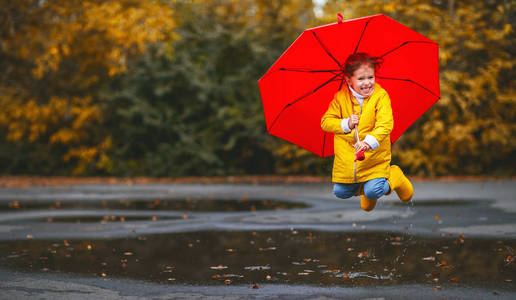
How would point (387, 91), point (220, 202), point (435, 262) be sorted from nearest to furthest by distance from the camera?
point (387, 91), point (435, 262), point (220, 202)

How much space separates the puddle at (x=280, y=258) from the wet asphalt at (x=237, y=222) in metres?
0.09

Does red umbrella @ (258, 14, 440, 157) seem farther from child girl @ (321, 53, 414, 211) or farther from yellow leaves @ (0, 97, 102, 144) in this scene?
yellow leaves @ (0, 97, 102, 144)

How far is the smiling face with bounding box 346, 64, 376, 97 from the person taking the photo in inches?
211

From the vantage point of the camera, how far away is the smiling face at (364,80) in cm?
536

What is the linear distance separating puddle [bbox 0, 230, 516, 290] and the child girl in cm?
96

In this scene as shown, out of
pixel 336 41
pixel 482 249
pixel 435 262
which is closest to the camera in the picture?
pixel 336 41

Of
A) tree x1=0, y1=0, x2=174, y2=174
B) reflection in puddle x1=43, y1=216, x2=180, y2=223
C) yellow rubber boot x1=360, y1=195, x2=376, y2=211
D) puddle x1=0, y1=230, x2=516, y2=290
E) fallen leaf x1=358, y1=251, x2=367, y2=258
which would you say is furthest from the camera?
tree x1=0, y1=0, x2=174, y2=174

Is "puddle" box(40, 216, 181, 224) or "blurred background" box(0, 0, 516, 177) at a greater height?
"blurred background" box(0, 0, 516, 177)

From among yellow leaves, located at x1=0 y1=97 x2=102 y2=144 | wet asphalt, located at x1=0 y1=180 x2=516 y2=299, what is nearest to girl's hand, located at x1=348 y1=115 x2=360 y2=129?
wet asphalt, located at x1=0 y1=180 x2=516 y2=299

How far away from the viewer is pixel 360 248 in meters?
7.71

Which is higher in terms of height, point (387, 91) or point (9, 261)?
point (387, 91)

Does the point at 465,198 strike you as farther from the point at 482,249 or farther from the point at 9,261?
the point at 9,261

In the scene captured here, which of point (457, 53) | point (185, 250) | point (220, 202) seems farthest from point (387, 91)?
point (457, 53)

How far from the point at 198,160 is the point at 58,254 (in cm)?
1385
